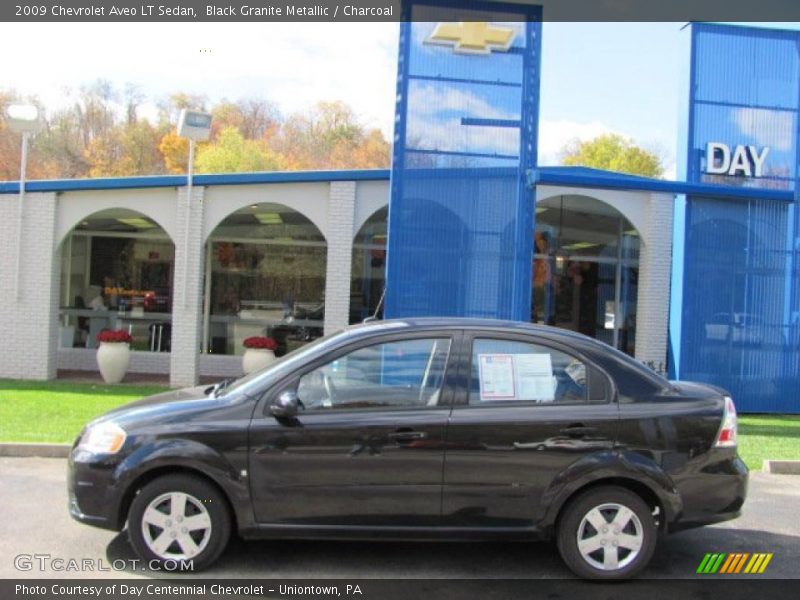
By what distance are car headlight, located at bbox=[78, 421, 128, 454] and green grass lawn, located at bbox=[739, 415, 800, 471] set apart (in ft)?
21.7

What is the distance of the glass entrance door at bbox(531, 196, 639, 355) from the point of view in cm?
1591

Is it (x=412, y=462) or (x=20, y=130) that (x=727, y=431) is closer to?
(x=412, y=462)

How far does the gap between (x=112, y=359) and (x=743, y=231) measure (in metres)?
10.6

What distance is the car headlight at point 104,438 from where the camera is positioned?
465cm

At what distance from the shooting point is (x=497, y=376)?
4.84 meters


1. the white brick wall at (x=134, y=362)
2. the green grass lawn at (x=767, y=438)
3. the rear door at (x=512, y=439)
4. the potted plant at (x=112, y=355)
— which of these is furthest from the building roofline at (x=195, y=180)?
the rear door at (x=512, y=439)

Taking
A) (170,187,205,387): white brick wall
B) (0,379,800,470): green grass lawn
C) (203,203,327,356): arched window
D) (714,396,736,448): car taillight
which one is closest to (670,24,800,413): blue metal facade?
(0,379,800,470): green grass lawn

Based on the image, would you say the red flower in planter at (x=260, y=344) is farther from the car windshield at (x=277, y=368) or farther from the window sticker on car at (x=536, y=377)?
the window sticker on car at (x=536, y=377)

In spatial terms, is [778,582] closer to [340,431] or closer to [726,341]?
[340,431]

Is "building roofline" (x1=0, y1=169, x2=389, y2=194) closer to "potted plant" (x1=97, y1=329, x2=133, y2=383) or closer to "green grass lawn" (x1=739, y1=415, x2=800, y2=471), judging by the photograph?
"potted plant" (x1=97, y1=329, x2=133, y2=383)

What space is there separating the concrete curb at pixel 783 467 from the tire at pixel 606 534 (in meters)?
4.07

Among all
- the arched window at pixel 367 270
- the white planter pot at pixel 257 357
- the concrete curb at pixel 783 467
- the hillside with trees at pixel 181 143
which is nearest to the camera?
the concrete curb at pixel 783 467

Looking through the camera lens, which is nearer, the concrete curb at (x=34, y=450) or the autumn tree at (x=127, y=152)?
the concrete curb at (x=34, y=450)

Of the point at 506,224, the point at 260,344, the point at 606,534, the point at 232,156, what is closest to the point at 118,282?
the point at 260,344
